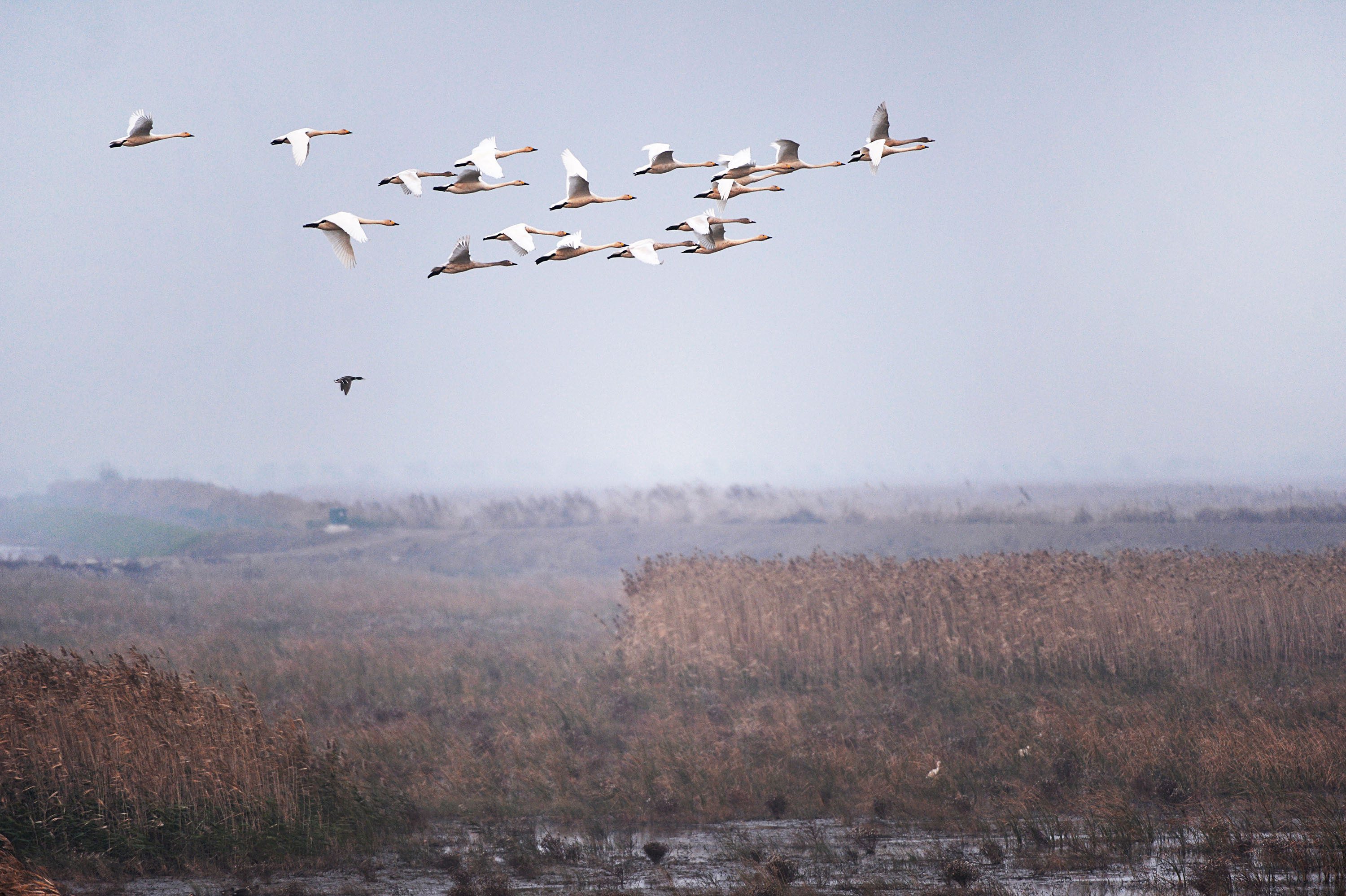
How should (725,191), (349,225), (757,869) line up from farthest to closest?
1. (757,869)
2. (725,191)
3. (349,225)

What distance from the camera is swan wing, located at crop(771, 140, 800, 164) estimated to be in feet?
32.7

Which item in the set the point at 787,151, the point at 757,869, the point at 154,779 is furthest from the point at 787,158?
the point at 154,779

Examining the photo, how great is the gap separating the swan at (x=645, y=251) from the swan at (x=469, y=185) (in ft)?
4.44

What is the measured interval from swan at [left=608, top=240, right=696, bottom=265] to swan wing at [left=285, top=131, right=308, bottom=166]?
284cm

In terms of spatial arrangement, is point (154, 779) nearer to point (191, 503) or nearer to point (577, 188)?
point (577, 188)

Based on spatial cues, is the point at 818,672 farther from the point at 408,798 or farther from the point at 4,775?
the point at 4,775

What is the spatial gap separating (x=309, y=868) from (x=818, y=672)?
11.1 metres

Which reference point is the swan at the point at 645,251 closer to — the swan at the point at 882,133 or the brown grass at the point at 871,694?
the swan at the point at 882,133

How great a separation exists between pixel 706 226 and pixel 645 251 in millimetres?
733

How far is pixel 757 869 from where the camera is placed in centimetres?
1182

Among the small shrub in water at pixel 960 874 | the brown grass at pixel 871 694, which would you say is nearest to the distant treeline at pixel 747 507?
the brown grass at pixel 871 694

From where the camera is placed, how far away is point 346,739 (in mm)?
17359

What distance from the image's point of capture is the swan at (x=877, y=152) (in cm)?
958

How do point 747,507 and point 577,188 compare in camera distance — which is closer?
point 577,188
